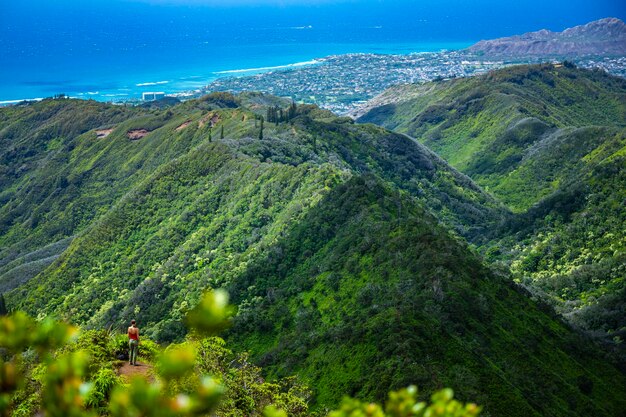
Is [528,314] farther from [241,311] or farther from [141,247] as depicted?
[141,247]

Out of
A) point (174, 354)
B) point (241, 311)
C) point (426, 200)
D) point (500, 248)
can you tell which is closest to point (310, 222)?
point (241, 311)

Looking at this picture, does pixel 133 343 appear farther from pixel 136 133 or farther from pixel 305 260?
pixel 136 133

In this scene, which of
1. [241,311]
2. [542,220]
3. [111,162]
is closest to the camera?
[241,311]

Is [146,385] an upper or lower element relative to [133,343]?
upper

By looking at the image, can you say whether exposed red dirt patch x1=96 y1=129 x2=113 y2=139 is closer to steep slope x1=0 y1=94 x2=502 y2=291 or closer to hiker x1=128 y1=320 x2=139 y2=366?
steep slope x1=0 y1=94 x2=502 y2=291

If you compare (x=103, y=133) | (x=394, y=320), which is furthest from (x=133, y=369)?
(x=103, y=133)

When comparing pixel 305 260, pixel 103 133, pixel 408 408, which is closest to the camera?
pixel 408 408

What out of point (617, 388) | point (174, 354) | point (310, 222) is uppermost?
point (174, 354)

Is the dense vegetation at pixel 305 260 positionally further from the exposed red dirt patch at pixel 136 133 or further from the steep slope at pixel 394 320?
the exposed red dirt patch at pixel 136 133
